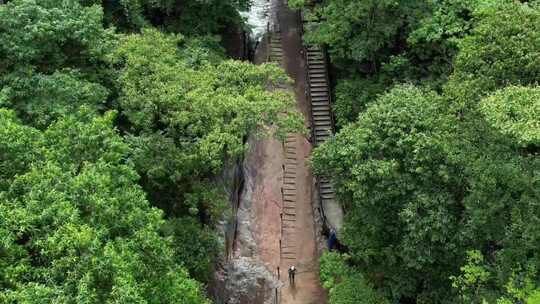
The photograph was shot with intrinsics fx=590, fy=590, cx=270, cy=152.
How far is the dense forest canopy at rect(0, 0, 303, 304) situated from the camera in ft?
52.3

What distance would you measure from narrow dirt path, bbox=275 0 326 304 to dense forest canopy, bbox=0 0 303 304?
473 centimetres

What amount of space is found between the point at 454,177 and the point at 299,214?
13046 mm

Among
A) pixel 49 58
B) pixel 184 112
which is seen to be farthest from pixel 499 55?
pixel 49 58

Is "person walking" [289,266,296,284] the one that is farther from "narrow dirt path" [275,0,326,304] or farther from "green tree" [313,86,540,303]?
"green tree" [313,86,540,303]

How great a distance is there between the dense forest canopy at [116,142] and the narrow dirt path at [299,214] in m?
4.73

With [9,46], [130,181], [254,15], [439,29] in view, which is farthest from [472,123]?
[254,15]

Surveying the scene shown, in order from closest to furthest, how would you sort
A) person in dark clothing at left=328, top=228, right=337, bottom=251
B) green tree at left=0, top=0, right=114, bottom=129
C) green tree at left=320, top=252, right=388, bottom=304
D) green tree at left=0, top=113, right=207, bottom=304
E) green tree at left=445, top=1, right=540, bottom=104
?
1. green tree at left=0, top=113, right=207, bottom=304
2. green tree at left=0, top=0, right=114, bottom=129
3. green tree at left=445, top=1, right=540, bottom=104
4. green tree at left=320, top=252, right=388, bottom=304
5. person in dark clothing at left=328, top=228, right=337, bottom=251

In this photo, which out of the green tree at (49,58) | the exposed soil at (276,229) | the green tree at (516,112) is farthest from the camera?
the exposed soil at (276,229)

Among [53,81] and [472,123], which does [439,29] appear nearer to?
[472,123]

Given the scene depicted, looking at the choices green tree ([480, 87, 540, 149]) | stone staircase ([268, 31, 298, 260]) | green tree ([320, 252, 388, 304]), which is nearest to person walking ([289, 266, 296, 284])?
stone staircase ([268, 31, 298, 260])

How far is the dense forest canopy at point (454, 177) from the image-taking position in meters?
20.6

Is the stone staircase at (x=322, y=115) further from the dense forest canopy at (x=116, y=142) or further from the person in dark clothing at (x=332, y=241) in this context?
the dense forest canopy at (x=116, y=142)

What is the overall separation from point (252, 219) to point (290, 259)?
326 cm

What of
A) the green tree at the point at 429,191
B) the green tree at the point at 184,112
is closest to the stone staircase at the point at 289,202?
the green tree at the point at 429,191
